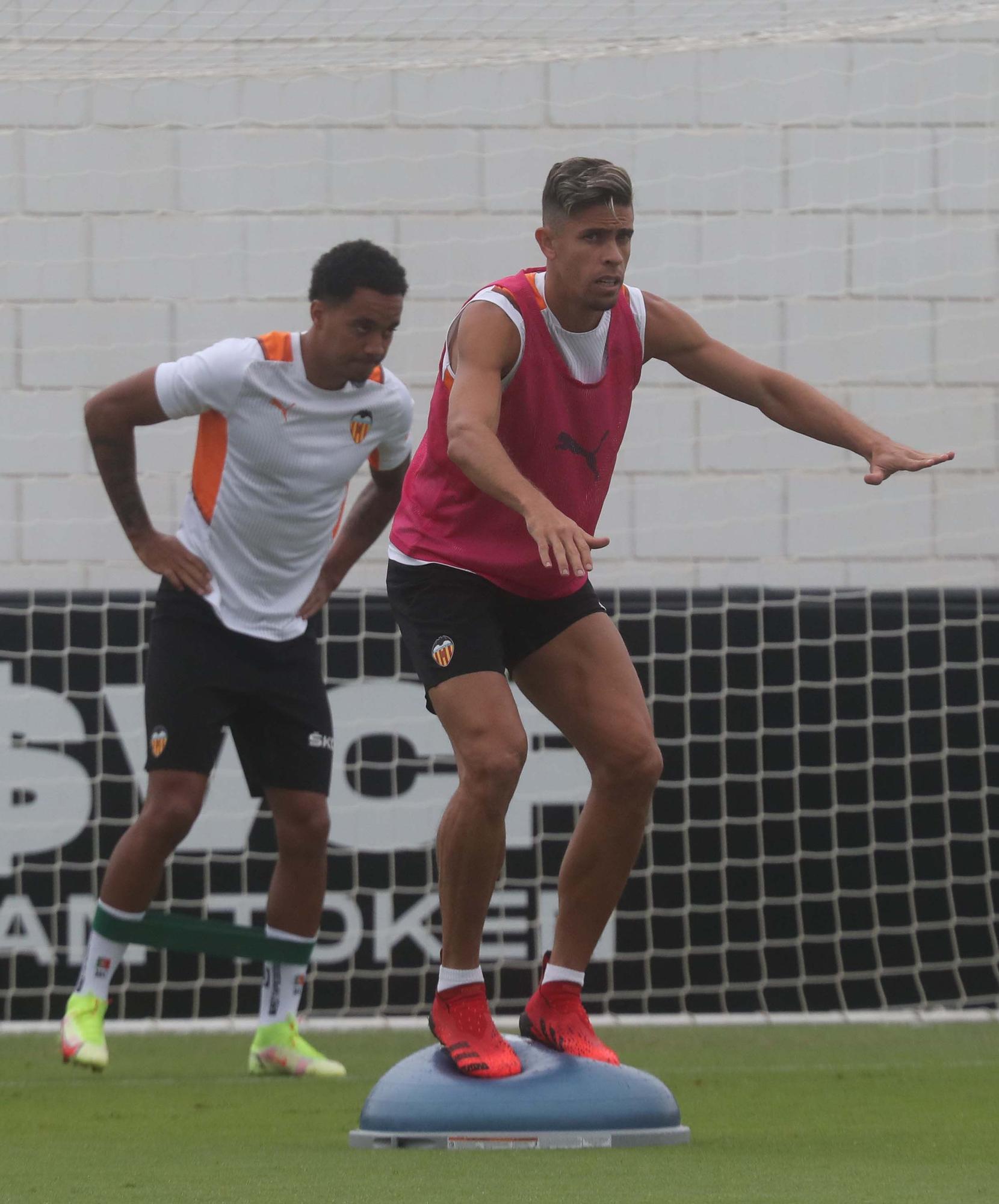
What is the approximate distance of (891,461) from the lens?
9.53 ft

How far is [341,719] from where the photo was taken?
515 centimetres

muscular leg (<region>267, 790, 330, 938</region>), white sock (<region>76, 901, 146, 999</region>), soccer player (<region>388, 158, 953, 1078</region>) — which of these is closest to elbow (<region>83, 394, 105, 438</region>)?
muscular leg (<region>267, 790, 330, 938</region>)

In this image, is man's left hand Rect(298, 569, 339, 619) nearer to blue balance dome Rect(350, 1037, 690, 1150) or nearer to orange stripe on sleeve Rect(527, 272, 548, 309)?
orange stripe on sleeve Rect(527, 272, 548, 309)

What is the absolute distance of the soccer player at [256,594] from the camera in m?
4.06

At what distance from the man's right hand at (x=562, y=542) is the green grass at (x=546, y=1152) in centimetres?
83

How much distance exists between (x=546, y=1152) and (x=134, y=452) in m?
2.09

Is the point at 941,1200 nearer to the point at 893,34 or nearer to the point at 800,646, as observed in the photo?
the point at 800,646

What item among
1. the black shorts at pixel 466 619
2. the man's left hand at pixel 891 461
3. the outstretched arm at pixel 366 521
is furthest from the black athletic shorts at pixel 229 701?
the man's left hand at pixel 891 461

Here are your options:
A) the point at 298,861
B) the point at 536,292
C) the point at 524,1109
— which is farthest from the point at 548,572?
the point at 298,861

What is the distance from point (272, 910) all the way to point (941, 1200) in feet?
7.39

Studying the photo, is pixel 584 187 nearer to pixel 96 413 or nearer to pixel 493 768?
pixel 493 768

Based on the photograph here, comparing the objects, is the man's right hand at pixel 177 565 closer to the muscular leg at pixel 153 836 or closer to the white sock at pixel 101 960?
the muscular leg at pixel 153 836

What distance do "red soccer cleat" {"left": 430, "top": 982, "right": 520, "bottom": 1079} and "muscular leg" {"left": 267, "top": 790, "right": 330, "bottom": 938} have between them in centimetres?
117

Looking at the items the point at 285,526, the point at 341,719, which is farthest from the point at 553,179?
the point at 341,719
